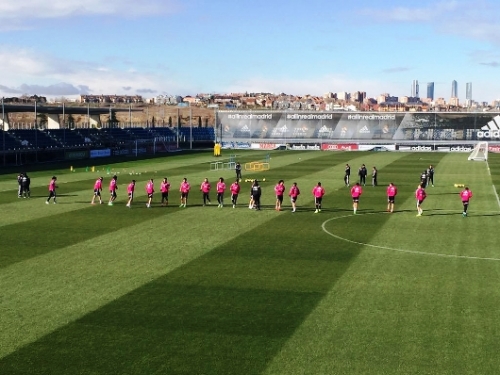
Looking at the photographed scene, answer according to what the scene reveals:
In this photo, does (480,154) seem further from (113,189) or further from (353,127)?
(113,189)

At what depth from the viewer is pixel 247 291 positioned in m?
17.4

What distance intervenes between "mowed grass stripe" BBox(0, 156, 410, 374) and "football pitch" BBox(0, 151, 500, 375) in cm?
4

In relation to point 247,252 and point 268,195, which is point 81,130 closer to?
point 268,195

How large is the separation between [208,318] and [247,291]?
2559 mm

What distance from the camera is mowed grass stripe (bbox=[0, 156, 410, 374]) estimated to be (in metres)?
12.4

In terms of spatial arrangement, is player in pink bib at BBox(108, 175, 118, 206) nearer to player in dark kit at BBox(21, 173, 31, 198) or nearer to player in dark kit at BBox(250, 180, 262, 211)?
player in dark kit at BBox(21, 173, 31, 198)

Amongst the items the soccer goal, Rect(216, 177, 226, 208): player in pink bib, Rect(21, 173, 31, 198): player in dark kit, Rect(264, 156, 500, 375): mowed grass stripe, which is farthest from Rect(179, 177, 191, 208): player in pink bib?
the soccer goal

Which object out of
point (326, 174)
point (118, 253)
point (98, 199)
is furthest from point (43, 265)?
point (326, 174)

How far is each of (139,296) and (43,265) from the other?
197 inches

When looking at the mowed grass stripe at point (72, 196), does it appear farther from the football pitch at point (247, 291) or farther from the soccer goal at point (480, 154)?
the soccer goal at point (480, 154)

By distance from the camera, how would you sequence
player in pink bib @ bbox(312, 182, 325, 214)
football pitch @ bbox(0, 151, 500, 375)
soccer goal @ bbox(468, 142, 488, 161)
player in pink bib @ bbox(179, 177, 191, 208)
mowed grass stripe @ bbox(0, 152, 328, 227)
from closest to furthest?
football pitch @ bbox(0, 151, 500, 375)
mowed grass stripe @ bbox(0, 152, 328, 227)
player in pink bib @ bbox(312, 182, 325, 214)
player in pink bib @ bbox(179, 177, 191, 208)
soccer goal @ bbox(468, 142, 488, 161)

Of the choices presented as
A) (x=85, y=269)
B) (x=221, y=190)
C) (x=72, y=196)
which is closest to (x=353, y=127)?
(x=72, y=196)

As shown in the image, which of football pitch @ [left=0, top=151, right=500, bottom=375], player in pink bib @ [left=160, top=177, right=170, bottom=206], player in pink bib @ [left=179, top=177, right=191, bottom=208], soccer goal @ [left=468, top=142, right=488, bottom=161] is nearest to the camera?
football pitch @ [left=0, top=151, right=500, bottom=375]

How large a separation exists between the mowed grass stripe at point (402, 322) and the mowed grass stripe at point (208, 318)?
62 cm
